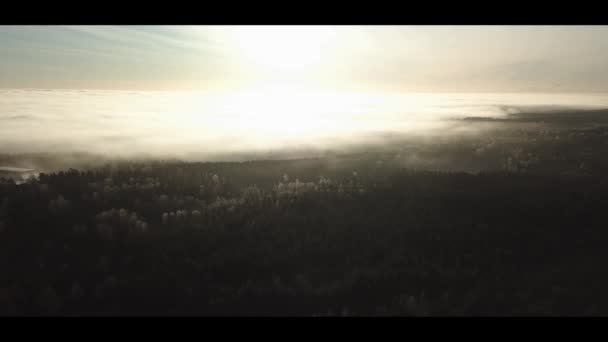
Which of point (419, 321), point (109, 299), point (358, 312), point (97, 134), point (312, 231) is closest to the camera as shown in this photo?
point (419, 321)

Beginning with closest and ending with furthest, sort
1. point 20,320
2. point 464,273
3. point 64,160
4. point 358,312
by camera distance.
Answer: point 20,320 → point 358,312 → point 464,273 → point 64,160

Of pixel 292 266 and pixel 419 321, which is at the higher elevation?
pixel 419 321

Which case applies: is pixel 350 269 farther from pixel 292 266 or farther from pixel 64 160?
pixel 64 160

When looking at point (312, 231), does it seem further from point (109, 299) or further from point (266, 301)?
point (109, 299)

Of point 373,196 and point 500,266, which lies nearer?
point 500,266

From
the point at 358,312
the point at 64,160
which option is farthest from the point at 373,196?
the point at 64,160

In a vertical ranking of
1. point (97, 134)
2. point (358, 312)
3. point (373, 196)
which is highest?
point (97, 134)
